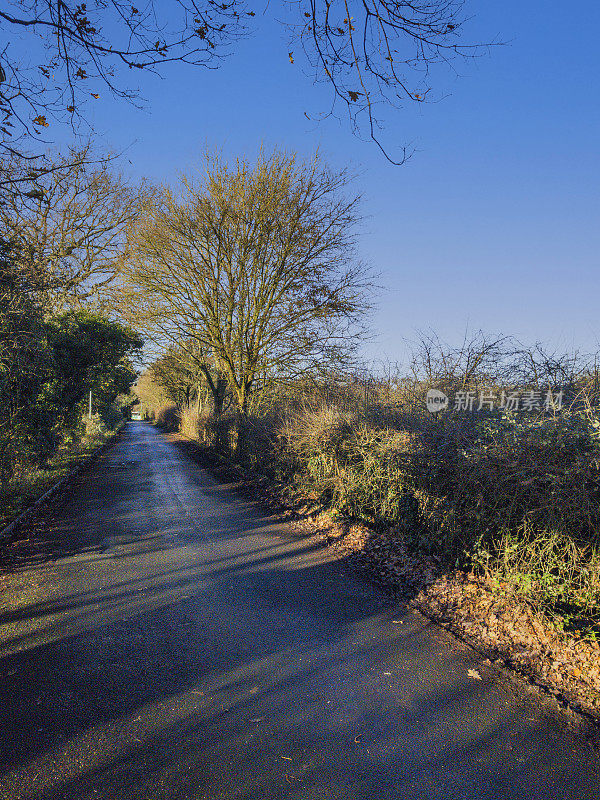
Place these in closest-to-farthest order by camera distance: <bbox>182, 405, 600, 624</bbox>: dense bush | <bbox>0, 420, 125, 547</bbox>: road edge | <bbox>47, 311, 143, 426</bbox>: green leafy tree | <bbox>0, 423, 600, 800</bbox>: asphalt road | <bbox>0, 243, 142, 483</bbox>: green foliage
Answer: <bbox>0, 423, 600, 800</bbox>: asphalt road, <bbox>182, 405, 600, 624</bbox>: dense bush, <bbox>0, 420, 125, 547</bbox>: road edge, <bbox>0, 243, 142, 483</bbox>: green foliage, <bbox>47, 311, 143, 426</bbox>: green leafy tree

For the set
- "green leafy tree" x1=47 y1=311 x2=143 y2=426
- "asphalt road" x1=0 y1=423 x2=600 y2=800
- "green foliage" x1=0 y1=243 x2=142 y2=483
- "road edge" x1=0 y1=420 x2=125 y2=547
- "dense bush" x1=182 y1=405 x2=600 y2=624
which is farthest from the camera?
"green leafy tree" x1=47 y1=311 x2=143 y2=426

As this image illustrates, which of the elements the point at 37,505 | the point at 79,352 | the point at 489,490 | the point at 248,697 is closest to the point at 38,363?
the point at 37,505

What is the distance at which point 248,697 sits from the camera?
12.0ft

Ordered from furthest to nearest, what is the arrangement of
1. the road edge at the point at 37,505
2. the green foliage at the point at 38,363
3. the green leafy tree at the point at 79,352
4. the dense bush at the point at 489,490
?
the green leafy tree at the point at 79,352, the green foliage at the point at 38,363, the road edge at the point at 37,505, the dense bush at the point at 489,490

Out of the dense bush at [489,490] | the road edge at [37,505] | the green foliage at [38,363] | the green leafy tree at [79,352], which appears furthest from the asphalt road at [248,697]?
the green leafy tree at [79,352]

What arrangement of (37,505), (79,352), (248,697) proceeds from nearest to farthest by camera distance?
(248,697)
(37,505)
(79,352)

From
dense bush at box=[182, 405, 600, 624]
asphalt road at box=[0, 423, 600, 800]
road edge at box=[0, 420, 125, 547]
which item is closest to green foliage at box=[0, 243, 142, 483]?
road edge at box=[0, 420, 125, 547]

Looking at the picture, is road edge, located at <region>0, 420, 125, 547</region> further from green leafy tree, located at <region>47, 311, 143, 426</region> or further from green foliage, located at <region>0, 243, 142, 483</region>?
green leafy tree, located at <region>47, 311, 143, 426</region>

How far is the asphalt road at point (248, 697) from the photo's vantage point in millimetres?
2850

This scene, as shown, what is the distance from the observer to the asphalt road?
2.85 m

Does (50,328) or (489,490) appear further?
(50,328)

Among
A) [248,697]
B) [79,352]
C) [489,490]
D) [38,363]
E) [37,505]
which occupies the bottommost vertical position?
[248,697]

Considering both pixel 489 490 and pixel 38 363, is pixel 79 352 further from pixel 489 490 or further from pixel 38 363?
pixel 489 490

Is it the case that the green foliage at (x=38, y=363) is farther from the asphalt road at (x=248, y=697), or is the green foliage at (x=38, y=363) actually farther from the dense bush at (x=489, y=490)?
the dense bush at (x=489, y=490)
